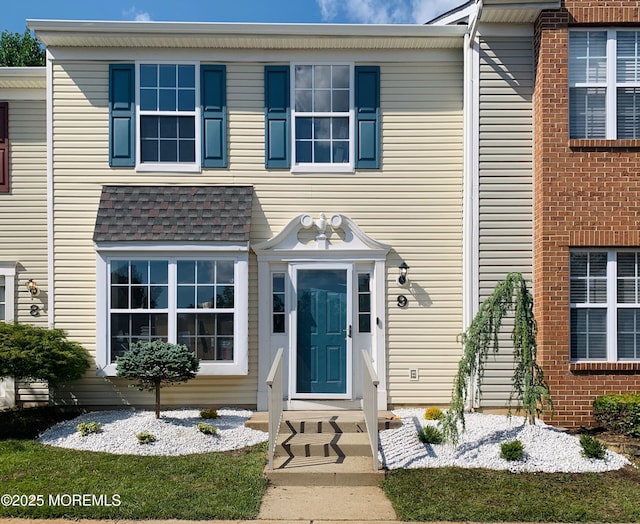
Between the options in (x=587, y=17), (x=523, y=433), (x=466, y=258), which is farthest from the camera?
(x=466, y=258)

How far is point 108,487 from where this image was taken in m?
6.09

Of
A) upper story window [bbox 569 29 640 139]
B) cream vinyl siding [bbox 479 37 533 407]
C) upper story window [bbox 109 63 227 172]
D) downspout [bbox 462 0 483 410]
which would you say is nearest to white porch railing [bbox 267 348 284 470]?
downspout [bbox 462 0 483 410]

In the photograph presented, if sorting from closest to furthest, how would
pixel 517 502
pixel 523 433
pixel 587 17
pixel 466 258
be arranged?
pixel 517 502
pixel 523 433
pixel 587 17
pixel 466 258

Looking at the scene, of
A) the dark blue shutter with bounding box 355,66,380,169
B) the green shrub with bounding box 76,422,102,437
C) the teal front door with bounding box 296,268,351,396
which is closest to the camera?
the green shrub with bounding box 76,422,102,437

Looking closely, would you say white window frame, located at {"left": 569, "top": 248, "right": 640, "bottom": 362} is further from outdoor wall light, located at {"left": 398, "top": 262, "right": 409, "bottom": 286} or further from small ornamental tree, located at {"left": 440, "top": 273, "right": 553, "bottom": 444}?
outdoor wall light, located at {"left": 398, "top": 262, "right": 409, "bottom": 286}

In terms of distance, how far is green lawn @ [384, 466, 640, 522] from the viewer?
18.3ft

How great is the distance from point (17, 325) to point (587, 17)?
897 centimetres

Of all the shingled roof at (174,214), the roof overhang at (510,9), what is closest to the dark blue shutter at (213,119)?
the shingled roof at (174,214)

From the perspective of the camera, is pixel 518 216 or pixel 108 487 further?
pixel 518 216

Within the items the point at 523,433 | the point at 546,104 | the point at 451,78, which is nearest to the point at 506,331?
the point at 523,433

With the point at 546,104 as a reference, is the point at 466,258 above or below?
below

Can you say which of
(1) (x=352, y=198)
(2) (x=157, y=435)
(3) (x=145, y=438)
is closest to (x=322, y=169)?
(1) (x=352, y=198)

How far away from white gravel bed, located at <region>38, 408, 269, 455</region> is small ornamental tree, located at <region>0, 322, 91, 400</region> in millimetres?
699

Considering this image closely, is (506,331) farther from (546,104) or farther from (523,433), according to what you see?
(546,104)
